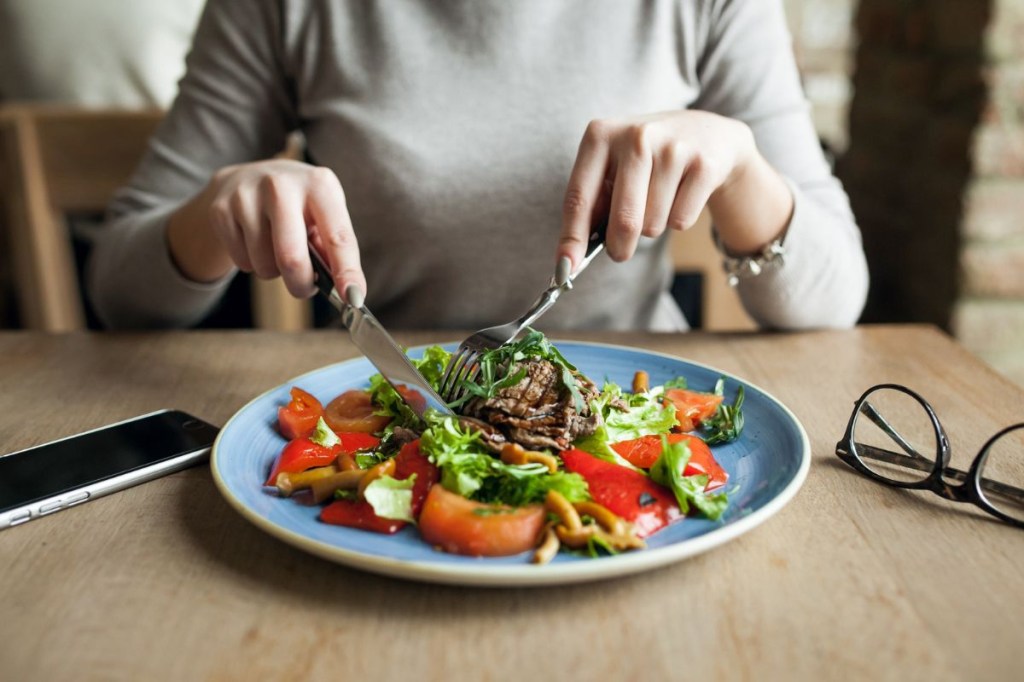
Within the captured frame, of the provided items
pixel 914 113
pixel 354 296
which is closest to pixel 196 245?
pixel 354 296

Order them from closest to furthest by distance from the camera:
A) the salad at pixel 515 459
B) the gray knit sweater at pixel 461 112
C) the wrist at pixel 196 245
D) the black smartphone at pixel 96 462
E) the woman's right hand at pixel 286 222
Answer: the salad at pixel 515 459 → the black smartphone at pixel 96 462 → the woman's right hand at pixel 286 222 → the wrist at pixel 196 245 → the gray knit sweater at pixel 461 112

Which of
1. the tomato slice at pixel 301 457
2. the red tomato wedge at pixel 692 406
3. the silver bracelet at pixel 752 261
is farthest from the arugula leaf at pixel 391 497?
the silver bracelet at pixel 752 261

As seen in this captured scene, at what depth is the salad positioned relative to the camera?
28.0 inches

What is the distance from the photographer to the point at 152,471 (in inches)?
34.7

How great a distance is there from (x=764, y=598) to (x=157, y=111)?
1.89 meters

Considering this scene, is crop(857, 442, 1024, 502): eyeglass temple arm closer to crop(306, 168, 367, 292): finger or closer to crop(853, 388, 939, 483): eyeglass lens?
crop(853, 388, 939, 483): eyeglass lens

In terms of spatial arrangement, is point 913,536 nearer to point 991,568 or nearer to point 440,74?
point 991,568

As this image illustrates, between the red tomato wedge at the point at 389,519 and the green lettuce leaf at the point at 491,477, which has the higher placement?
the green lettuce leaf at the point at 491,477

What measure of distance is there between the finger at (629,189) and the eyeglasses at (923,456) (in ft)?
1.12

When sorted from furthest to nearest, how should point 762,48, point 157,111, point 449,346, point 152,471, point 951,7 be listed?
1. point 157,111
2. point 951,7
3. point 762,48
4. point 449,346
5. point 152,471

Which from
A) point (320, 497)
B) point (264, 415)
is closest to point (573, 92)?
point (264, 415)

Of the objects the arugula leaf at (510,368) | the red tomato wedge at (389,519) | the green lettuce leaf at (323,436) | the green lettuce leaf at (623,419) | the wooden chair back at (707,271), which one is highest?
the arugula leaf at (510,368)

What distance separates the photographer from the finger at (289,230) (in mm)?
1038

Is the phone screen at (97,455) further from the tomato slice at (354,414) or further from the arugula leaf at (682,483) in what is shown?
the arugula leaf at (682,483)
